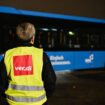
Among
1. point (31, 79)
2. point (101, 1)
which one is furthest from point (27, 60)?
point (101, 1)

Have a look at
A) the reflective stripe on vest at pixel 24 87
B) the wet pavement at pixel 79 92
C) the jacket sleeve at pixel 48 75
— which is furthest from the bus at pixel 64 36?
the reflective stripe on vest at pixel 24 87

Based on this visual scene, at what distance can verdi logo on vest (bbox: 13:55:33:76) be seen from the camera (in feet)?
8.86

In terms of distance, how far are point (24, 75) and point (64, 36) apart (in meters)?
11.5

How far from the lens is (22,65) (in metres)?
2.72

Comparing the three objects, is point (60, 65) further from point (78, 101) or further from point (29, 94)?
Result: point (29, 94)

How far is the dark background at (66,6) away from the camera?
14493 mm

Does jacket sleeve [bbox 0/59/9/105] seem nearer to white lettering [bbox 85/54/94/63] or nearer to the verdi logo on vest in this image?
the verdi logo on vest

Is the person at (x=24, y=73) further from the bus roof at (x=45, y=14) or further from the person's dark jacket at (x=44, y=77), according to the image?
the bus roof at (x=45, y=14)

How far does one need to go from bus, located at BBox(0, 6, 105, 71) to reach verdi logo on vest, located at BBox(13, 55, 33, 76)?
29.2 ft

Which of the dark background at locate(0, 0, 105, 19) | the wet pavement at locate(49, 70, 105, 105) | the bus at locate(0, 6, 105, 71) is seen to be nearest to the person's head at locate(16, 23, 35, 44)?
the wet pavement at locate(49, 70, 105, 105)

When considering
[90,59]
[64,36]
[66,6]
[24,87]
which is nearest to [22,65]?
[24,87]

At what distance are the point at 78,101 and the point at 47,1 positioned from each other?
920 centimetres

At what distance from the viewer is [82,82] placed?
11.8 m

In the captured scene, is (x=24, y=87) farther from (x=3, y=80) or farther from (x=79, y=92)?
(x=79, y=92)
